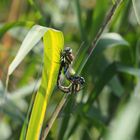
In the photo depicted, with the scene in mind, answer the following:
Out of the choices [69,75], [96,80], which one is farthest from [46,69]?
[96,80]

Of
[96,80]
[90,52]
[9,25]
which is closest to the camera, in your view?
[90,52]

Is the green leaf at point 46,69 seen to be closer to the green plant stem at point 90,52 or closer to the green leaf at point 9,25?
the green plant stem at point 90,52

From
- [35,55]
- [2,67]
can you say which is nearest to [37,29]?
[35,55]

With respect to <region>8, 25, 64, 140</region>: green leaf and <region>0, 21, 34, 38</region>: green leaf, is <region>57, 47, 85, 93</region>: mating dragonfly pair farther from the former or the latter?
<region>0, 21, 34, 38</region>: green leaf

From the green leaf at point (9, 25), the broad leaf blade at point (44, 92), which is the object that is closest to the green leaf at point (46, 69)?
the broad leaf blade at point (44, 92)

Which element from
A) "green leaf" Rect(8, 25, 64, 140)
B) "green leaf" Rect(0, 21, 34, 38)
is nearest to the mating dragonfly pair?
"green leaf" Rect(8, 25, 64, 140)

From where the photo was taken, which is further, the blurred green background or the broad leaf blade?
the blurred green background

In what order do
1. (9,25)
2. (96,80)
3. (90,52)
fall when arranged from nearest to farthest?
1. (90,52)
2. (9,25)
3. (96,80)

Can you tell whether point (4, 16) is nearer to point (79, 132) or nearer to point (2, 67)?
point (2, 67)

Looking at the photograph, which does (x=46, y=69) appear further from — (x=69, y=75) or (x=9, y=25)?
(x=9, y=25)
